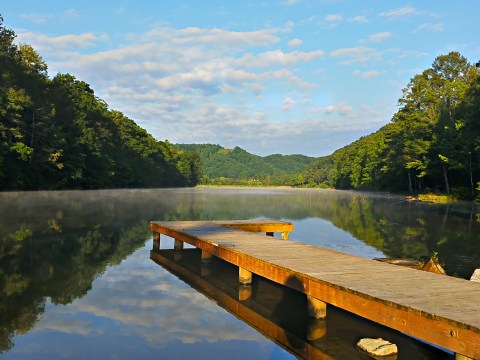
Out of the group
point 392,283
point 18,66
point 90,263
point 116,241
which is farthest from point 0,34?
point 392,283

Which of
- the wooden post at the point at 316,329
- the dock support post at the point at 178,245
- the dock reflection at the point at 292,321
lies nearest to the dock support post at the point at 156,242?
the dock support post at the point at 178,245

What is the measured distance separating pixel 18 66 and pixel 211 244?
207 ft

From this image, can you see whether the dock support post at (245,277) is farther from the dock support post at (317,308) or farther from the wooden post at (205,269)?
the dock support post at (317,308)

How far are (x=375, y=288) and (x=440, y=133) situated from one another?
203 ft

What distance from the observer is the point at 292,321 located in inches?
330

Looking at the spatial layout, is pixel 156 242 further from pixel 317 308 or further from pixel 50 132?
pixel 50 132

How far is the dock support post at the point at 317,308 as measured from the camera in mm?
8242

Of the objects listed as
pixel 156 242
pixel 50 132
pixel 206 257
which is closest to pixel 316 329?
pixel 206 257

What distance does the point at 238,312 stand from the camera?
9000 mm

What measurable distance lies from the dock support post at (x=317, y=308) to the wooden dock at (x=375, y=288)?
0.02 m

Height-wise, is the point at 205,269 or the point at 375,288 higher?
the point at 375,288

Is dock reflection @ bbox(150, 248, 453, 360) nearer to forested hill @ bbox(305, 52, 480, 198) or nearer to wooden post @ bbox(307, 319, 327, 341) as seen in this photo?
wooden post @ bbox(307, 319, 327, 341)

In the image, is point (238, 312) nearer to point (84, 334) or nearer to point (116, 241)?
point (84, 334)

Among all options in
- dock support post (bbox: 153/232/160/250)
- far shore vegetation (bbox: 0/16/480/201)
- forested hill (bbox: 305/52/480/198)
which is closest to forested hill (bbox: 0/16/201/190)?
far shore vegetation (bbox: 0/16/480/201)
